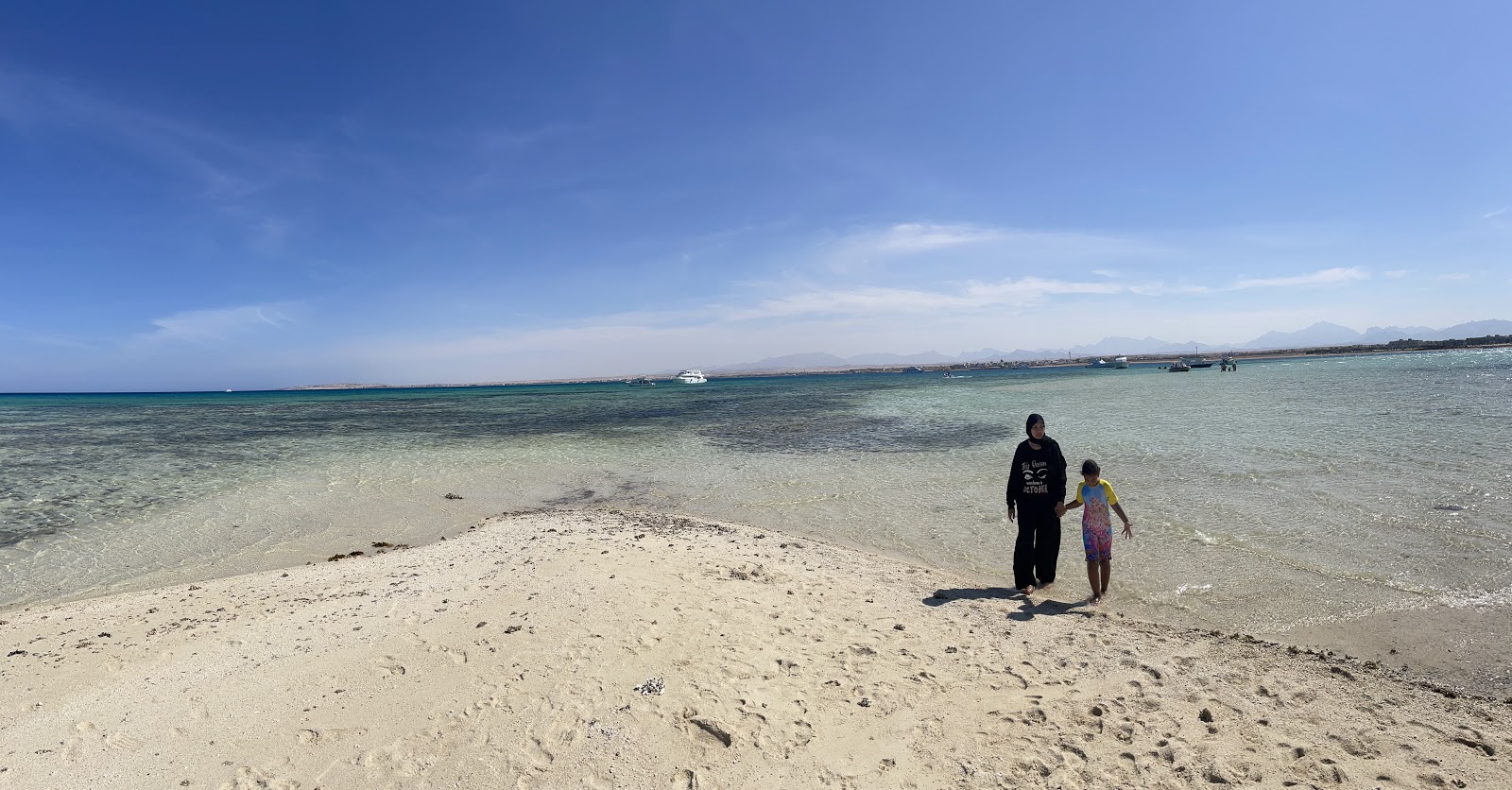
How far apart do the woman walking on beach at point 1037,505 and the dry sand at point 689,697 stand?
14.2 inches

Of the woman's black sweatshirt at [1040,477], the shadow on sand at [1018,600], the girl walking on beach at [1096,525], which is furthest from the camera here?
the woman's black sweatshirt at [1040,477]

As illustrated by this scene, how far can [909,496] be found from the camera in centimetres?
A: 1252

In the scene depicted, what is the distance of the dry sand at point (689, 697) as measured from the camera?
12.2ft

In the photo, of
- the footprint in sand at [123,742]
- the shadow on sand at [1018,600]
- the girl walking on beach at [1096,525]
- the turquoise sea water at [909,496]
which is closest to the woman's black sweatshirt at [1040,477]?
the girl walking on beach at [1096,525]

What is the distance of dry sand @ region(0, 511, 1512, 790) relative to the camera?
372cm

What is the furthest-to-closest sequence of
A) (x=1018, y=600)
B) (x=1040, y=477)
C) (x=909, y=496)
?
(x=909, y=496) → (x=1040, y=477) → (x=1018, y=600)

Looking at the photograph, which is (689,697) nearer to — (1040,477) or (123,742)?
(123,742)

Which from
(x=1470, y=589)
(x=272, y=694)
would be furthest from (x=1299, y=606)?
(x=272, y=694)

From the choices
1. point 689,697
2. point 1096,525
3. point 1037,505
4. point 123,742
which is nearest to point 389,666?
point 123,742

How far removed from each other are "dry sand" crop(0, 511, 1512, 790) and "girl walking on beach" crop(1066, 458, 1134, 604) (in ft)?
1.21

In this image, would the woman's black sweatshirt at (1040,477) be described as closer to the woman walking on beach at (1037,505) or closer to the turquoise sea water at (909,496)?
the woman walking on beach at (1037,505)

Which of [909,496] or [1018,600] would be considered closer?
[1018,600]

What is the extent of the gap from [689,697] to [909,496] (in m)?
8.91

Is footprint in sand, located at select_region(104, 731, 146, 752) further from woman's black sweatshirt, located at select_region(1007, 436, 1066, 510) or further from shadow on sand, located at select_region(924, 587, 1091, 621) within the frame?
woman's black sweatshirt, located at select_region(1007, 436, 1066, 510)
